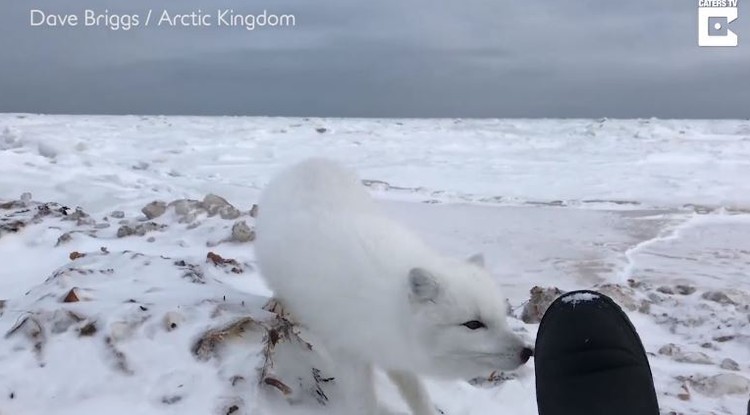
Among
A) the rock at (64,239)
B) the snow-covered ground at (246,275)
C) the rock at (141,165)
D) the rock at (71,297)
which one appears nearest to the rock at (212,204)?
the snow-covered ground at (246,275)

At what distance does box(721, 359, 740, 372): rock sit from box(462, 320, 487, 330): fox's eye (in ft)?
4.53

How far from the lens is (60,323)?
2217 mm

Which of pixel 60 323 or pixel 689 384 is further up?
pixel 60 323

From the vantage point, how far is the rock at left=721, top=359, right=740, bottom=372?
2.88 metres

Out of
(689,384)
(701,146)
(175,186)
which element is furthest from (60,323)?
(701,146)

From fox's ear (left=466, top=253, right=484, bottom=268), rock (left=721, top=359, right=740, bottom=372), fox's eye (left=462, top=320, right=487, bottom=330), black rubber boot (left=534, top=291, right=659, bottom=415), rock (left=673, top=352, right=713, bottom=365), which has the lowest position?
rock (left=721, top=359, right=740, bottom=372)

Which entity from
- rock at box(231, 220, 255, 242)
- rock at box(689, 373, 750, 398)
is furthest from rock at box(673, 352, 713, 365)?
rock at box(231, 220, 255, 242)

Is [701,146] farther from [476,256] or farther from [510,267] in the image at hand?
[476,256]

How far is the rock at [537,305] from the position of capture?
3.43 metres

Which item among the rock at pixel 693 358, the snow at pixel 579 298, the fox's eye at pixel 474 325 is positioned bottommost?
the rock at pixel 693 358

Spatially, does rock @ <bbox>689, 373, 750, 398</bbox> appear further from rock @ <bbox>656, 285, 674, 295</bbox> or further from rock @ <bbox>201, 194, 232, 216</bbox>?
rock @ <bbox>201, 194, 232, 216</bbox>

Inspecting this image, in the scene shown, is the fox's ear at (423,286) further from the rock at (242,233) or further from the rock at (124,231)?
the rock at (124,231)

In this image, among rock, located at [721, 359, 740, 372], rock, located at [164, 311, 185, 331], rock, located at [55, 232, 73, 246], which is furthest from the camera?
rock, located at [55, 232, 73, 246]

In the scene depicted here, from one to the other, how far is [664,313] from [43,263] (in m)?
3.25
